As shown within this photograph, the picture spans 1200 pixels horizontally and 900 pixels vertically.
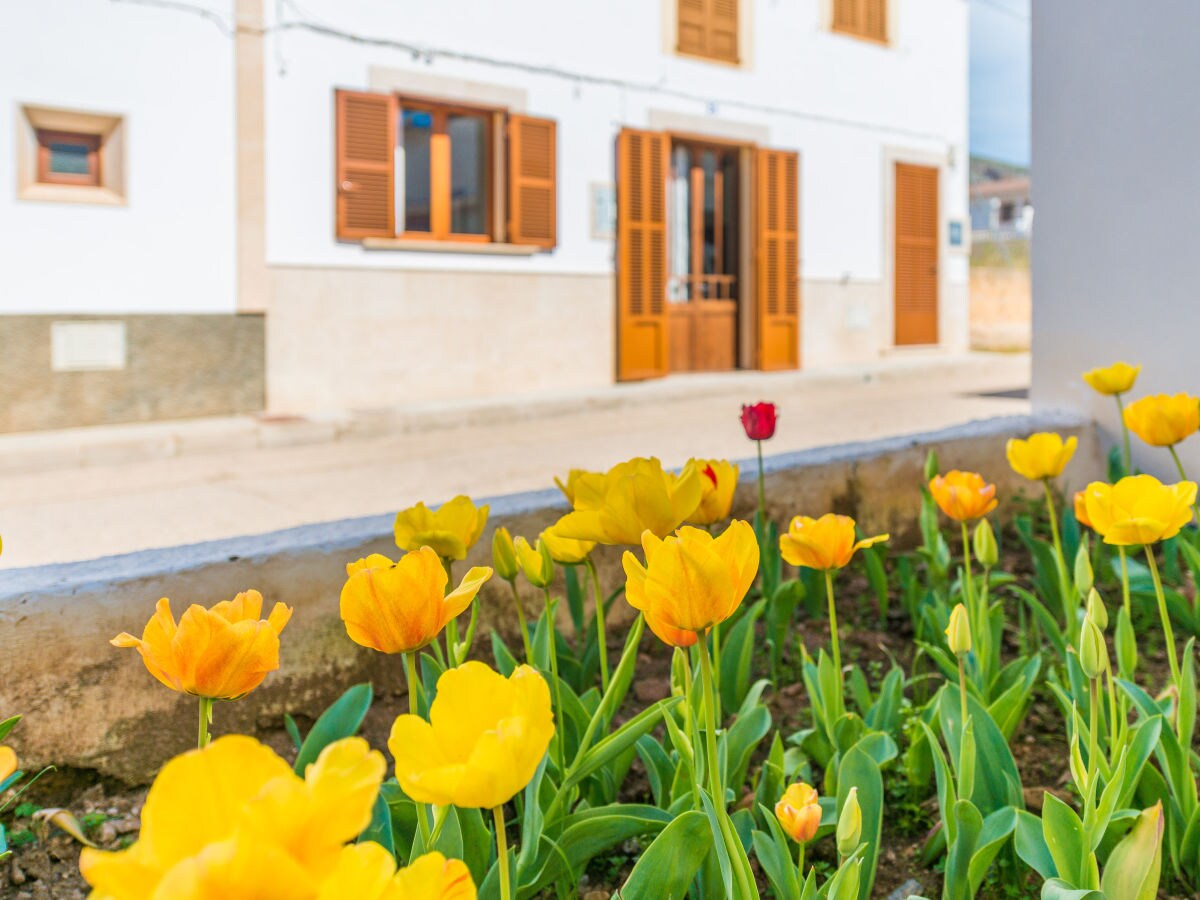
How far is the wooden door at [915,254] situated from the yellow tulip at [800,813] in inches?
476

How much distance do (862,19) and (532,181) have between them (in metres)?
5.00

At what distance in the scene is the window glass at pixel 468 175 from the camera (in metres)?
9.25

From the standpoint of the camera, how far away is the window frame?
883 cm

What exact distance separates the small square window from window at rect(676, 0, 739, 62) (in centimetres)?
546

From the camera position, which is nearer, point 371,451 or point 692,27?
point 371,451

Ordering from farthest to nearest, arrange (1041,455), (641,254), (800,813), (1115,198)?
(641,254), (1115,198), (1041,455), (800,813)

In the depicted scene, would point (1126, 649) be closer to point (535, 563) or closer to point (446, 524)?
point (535, 563)

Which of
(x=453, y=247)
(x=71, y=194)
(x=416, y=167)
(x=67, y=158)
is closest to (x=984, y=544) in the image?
(x=71, y=194)

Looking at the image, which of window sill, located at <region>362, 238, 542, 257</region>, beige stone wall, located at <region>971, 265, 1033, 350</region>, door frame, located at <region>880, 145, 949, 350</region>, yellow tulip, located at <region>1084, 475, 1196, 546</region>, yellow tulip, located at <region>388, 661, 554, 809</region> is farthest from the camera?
beige stone wall, located at <region>971, 265, 1033, 350</region>

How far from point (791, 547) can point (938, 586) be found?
112 centimetres

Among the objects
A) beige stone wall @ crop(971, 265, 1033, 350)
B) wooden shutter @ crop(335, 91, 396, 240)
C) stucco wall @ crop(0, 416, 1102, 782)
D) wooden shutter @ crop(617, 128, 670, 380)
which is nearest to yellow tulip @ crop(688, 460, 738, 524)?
stucco wall @ crop(0, 416, 1102, 782)

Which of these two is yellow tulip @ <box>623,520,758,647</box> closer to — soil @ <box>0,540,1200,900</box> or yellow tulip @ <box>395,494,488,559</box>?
yellow tulip @ <box>395,494,488,559</box>

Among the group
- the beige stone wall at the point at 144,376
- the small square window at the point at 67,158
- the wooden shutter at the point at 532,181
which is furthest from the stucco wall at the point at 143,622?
the wooden shutter at the point at 532,181

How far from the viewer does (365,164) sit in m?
8.32
